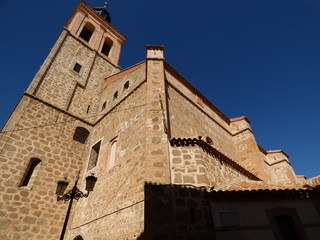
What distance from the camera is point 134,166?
6418mm

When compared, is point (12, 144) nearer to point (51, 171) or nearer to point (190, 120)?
point (51, 171)

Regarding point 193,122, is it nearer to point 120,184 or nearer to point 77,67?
point 120,184

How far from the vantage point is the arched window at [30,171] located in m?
8.08

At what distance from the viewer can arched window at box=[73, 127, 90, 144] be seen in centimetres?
1078

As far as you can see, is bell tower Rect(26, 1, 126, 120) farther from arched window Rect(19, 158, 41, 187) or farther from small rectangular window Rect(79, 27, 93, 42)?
arched window Rect(19, 158, 41, 187)

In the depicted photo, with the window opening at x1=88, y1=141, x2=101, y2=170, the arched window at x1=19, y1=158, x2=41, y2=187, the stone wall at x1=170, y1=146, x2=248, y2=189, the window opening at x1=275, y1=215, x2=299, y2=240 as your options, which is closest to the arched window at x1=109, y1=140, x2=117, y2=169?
the window opening at x1=88, y1=141, x2=101, y2=170

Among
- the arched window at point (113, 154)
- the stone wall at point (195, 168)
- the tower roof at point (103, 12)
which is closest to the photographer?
the stone wall at point (195, 168)

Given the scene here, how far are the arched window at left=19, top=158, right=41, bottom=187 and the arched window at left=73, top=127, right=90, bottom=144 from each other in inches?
87.9

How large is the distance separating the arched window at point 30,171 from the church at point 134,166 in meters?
0.04

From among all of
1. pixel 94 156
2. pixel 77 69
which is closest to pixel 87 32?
pixel 77 69

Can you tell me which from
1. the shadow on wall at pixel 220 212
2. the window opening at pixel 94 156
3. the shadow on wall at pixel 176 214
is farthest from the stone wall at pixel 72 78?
the shadow on wall at pixel 220 212

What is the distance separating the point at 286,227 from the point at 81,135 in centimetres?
986

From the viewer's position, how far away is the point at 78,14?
1792 cm

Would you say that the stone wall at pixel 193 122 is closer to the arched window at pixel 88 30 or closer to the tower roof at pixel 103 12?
the arched window at pixel 88 30
